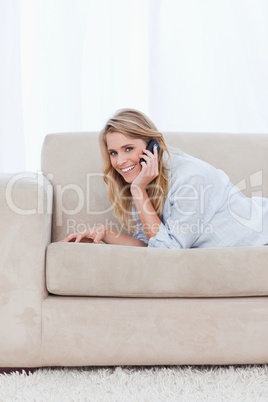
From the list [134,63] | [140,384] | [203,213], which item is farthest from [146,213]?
[134,63]

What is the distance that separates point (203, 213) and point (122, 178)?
374 millimetres

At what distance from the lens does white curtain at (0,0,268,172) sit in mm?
2619

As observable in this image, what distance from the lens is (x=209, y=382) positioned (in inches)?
53.1

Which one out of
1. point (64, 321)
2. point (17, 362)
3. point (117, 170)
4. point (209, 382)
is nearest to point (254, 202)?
point (117, 170)

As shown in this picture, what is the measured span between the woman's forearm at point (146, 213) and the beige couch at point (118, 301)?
230mm

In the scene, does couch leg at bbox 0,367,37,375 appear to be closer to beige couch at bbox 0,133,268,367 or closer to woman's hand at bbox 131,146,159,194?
beige couch at bbox 0,133,268,367

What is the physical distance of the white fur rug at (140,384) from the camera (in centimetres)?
125

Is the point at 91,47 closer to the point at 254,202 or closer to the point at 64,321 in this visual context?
the point at 254,202

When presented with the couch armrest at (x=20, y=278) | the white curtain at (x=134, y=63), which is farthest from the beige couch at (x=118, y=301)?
the white curtain at (x=134, y=63)

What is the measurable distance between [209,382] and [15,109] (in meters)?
1.91

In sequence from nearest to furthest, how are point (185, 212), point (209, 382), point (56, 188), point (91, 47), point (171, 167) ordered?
point (209, 382) → point (185, 212) → point (171, 167) → point (56, 188) → point (91, 47)

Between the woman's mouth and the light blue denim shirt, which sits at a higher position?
the woman's mouth

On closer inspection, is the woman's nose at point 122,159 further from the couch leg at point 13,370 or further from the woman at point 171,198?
the couch leg at point 13,370

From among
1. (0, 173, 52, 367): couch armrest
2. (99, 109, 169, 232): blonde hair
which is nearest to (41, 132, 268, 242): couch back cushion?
(99, 109, 169, 232): blonde hair
